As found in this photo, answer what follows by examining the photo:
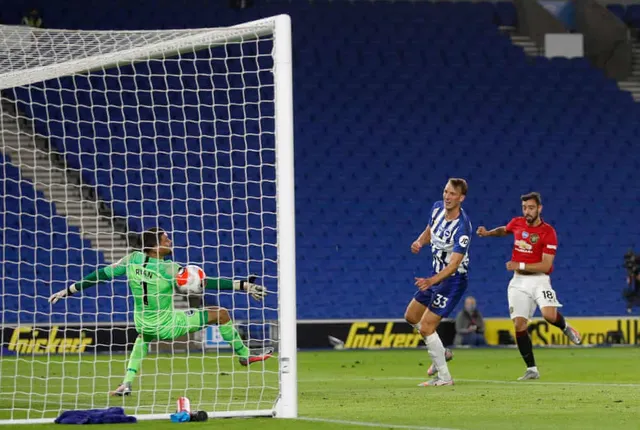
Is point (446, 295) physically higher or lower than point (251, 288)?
lower

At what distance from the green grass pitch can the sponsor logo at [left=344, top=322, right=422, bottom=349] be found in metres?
3.77

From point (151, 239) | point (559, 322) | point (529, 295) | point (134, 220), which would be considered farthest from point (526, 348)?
point (134, 220)

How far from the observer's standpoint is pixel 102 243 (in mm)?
23406

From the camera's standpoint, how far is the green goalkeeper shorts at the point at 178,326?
455 inches

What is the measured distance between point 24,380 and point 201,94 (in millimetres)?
10204

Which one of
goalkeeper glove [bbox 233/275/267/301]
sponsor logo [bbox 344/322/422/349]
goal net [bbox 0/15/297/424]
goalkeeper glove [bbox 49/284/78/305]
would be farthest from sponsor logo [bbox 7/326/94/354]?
goalkeeper glove [bbox 233/275/267/301]

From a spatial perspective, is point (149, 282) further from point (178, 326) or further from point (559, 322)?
point (559, 322)

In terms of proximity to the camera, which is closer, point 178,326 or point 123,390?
point 123,390

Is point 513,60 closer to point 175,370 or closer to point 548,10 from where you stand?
point 548,10

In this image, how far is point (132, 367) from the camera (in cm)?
1127

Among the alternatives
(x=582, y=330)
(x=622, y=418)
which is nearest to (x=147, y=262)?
(x=622, y=418)

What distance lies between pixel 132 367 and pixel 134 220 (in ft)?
37.6

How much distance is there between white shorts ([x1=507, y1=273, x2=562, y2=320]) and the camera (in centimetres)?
1395

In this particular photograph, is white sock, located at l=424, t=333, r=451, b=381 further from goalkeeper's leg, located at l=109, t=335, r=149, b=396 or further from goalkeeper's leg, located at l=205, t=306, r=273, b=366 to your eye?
goalkeeper's leg, located at l=109, t=335, r=149, b=396
